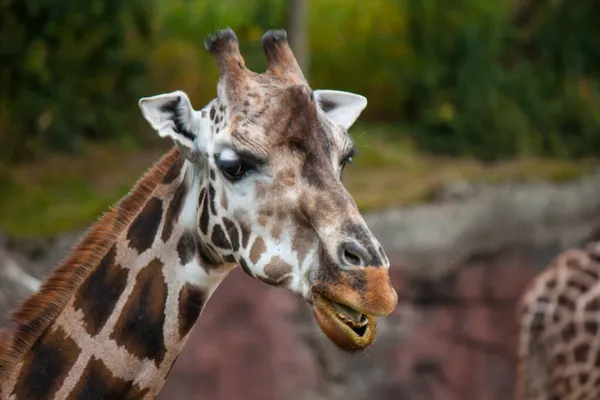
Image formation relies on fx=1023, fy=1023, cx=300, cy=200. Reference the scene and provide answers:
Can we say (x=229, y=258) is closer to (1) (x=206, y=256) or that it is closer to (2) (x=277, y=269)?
(1) (x=206, y=256)

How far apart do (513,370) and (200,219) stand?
5.38 metres

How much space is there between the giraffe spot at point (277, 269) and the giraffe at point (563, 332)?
13.5 ft

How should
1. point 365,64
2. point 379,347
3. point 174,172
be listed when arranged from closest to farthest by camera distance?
point 174,172 < point 379,347 < point 365,64

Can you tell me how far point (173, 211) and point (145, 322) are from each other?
1.11ft

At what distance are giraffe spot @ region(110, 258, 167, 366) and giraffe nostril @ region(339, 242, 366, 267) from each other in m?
0.63

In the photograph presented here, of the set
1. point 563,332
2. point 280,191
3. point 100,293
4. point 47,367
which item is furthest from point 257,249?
point 563,332

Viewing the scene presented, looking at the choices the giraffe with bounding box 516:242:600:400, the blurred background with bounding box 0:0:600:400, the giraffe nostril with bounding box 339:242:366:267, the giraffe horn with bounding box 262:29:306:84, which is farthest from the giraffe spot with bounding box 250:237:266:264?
the giraffe with bounding box 516:242:600:400

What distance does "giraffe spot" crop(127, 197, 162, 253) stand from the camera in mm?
3064

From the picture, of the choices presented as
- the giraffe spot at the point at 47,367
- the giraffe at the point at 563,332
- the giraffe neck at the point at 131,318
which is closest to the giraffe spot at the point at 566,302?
the giraffe at the point at 563,332

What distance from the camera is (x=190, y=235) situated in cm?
304

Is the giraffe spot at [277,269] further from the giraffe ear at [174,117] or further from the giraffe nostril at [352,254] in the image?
the giraffe ear at [174,117]

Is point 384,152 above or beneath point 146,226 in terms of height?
beneath

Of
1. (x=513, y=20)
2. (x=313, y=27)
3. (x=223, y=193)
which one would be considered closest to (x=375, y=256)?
(x=223, y=193)

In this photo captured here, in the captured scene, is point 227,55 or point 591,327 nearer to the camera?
point 227,55
